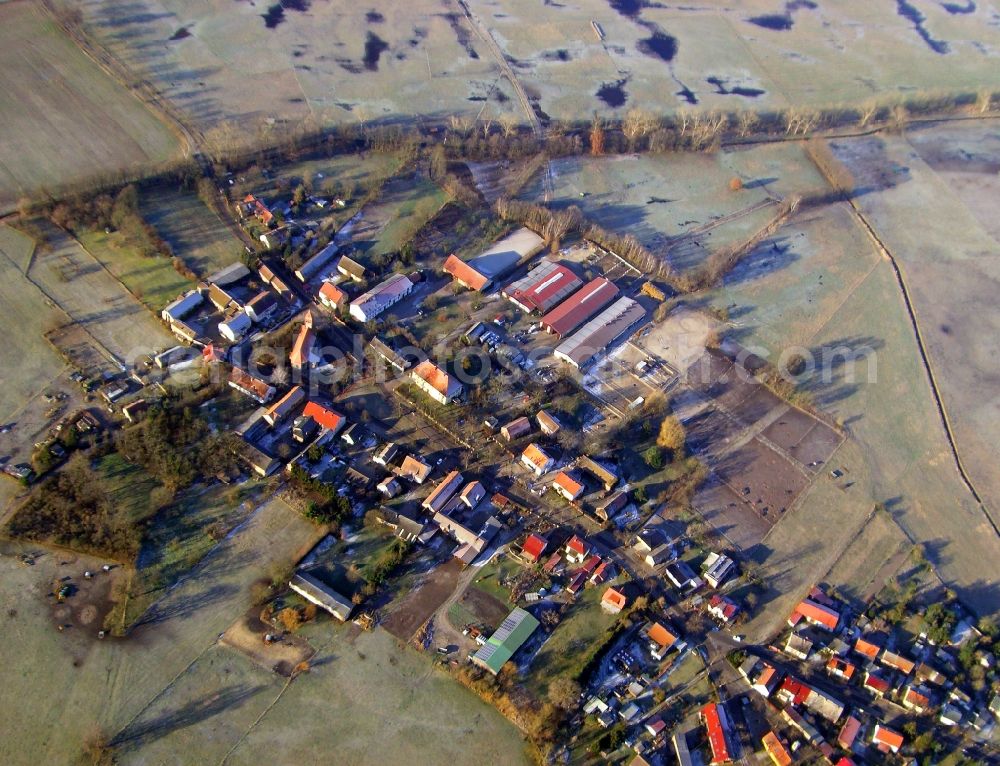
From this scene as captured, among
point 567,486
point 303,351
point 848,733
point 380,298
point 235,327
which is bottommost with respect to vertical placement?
point 848,733

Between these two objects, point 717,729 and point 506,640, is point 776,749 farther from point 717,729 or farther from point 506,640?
point 506,640

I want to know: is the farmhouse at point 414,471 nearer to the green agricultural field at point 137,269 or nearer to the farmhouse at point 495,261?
the farmhouse at point 495,261

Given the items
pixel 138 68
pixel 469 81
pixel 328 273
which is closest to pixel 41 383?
pixel 328 273

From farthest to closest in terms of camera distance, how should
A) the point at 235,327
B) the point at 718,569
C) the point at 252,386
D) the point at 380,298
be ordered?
1. the point at 380,298
2. the point at 235,327
3. the point at 252,386
4. the point at 718,569

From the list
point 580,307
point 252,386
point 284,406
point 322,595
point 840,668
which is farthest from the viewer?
point 580,307

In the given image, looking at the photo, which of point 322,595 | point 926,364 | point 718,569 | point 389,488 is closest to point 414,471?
point 389,488

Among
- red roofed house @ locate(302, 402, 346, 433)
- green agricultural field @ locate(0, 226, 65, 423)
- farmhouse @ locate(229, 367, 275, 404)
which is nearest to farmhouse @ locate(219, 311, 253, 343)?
farmhouse @ locate(229, 367, 275, 404)

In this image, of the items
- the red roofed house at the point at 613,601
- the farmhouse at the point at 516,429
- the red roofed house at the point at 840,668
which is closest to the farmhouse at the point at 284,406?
the farmhouse at the point at 516,429
